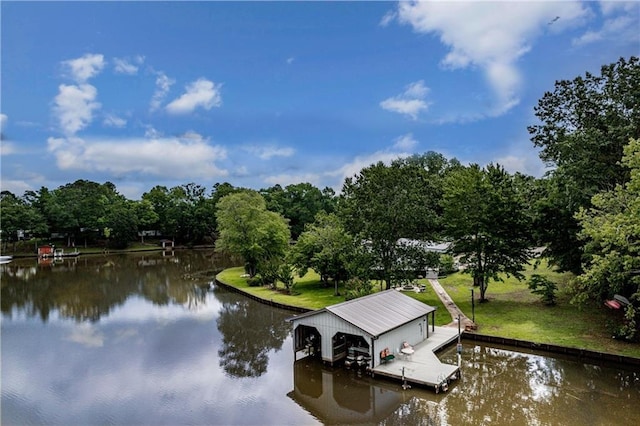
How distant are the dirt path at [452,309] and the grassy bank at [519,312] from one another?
316mm

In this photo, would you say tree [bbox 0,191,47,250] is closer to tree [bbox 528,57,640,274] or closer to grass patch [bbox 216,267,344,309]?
grass patch [bbox 216,267,344,309]

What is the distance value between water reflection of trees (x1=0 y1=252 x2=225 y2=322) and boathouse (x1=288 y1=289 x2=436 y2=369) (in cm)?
1327

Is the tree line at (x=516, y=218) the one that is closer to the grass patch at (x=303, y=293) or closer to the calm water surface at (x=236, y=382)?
the grass patch at (x=303, y=293)

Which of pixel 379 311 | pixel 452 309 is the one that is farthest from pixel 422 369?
pixel 452 309

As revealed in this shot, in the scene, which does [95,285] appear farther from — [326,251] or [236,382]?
[236,382]

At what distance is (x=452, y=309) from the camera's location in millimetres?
24641

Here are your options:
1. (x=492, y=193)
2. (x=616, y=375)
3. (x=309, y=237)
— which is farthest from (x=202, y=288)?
(x=616, y=375)

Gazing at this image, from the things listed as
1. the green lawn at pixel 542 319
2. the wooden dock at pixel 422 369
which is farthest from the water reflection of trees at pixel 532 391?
the green lawn at pixel 542 319

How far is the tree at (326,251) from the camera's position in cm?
2923

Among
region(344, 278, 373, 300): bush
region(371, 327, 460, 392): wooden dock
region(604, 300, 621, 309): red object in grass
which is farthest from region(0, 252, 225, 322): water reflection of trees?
region(604, 300, 621, 309): red object in grass

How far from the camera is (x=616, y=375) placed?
15977 mm

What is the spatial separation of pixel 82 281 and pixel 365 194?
28.6 meters

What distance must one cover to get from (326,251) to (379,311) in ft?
38.1

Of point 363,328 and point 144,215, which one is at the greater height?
point 144,215
